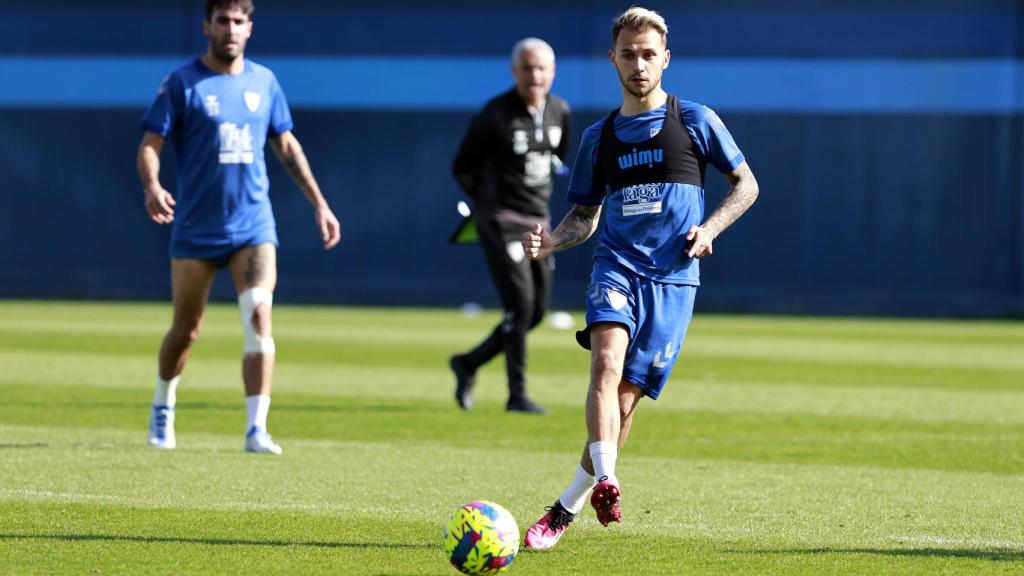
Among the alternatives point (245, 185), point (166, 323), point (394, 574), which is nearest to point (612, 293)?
point (394, 574)

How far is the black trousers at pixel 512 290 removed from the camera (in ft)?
38.9

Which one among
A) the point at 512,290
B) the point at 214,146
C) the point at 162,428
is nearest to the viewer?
the point at 214,146

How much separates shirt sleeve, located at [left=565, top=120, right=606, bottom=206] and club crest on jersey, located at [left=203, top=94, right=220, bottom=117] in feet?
9.79

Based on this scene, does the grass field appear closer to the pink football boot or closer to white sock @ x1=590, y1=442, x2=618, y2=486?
the pink football boot

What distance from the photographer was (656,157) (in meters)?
6.56

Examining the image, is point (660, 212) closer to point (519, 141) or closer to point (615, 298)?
point (615, 298)

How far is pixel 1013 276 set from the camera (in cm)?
2914

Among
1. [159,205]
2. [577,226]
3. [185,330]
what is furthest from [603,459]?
[185,330]

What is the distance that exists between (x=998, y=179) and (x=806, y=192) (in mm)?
3179

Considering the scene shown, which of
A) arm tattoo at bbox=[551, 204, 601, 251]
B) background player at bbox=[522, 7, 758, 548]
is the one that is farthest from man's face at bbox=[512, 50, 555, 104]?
background player at bbox=[522, 7, 758, 548]

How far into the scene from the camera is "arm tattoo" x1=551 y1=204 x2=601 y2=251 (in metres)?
6.80

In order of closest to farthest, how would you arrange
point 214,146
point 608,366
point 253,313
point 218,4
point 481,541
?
1. point 481,541
2. point 608,366
3. point 218,4
4. point 253,313
5. point 214,146

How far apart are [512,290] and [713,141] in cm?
531

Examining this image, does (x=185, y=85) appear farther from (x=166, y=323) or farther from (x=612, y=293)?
(x=166, y=323)
